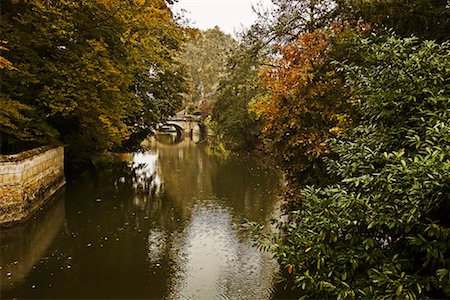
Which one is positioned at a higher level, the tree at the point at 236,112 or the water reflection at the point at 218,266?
the tree at the point at 236,112

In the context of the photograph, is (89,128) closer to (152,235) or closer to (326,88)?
(152,235)

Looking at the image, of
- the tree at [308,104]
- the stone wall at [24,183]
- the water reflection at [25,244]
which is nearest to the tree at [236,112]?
the stone wall at [24,183]

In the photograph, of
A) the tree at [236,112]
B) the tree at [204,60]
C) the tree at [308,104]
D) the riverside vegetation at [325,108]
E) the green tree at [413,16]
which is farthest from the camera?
the tree at [204,60]

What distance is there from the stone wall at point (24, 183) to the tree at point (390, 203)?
798 cm

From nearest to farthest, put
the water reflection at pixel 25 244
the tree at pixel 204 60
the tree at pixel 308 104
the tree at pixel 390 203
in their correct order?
the tree at pixel 390 203 → the water reflection at pixel 25 244 → the tree at pixel 308 104 → the tree at pixel 204 60

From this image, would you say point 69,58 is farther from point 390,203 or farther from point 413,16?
point 390,203

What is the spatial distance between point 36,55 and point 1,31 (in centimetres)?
104

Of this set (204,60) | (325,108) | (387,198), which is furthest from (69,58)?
(204,60)

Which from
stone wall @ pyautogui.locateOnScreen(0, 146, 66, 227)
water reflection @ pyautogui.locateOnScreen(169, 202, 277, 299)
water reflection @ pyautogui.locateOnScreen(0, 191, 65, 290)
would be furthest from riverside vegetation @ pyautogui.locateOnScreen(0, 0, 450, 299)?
water reflection @ pyautogui.locateOnScreen(0, 191, 65, 290)

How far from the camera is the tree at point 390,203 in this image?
8.98 ft

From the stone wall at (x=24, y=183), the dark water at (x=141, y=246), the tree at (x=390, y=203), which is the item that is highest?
the tree at (x=390, y=203)

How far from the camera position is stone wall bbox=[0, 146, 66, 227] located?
922 cm

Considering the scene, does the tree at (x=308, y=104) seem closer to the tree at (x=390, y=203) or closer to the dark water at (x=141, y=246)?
the dark water at (x=141, y=246)

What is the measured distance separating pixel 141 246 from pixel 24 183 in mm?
3538
